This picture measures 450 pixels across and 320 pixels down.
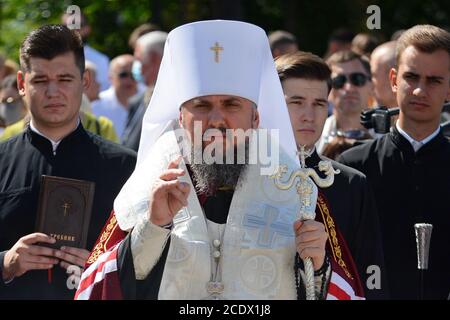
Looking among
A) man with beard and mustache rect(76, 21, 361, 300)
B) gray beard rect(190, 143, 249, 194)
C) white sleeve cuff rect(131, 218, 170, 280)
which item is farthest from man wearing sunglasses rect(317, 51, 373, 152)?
white sleeve cuff rect(131, 218, 170, 280)

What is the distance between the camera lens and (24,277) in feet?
21.6

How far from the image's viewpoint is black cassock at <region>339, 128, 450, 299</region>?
686 cm

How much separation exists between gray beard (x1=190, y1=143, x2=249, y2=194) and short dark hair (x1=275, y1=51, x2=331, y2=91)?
1577 mm

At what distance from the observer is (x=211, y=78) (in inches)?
224

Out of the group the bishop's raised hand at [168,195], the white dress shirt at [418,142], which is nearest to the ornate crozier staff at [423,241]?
the white dress shirt at [418,142]

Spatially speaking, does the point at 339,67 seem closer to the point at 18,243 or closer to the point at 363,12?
the point at 18,243

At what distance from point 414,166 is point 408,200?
0.77 feet

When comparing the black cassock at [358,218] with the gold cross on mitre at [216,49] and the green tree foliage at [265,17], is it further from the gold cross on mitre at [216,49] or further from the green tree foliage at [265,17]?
the green tree foliage at [265,17]

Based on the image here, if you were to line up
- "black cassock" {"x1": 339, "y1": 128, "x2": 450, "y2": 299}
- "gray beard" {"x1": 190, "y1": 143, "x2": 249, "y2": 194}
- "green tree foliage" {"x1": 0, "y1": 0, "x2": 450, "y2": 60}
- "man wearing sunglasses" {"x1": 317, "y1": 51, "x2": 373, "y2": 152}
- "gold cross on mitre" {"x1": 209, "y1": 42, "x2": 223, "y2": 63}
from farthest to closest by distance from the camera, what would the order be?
"green tree foliage" {"x1": 0, "y1": 0, "x2": 450, "y2": 60} < "man wearing sunglasses" {"x1": 317, "y1": 51, "x2": 373, "y2": 152} < "black cassock" {"x1": 339, "y1": 128, "x2": 450, "y2": 299} < "gold cross on mitre" {"x1": 209, "y1": 42, "x2": 223, "y2": 63} < "gray beard" {"x1": 190, "y1": 143, "x2": 249, "y2": 194}

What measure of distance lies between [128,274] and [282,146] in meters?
0.90

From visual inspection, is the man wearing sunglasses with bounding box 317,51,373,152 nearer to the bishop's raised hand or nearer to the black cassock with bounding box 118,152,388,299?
the black cassock with bounding box 118,152,388,299

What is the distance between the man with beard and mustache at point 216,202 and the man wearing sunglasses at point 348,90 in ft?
10.9

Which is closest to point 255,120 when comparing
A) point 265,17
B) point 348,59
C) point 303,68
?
point 303,68

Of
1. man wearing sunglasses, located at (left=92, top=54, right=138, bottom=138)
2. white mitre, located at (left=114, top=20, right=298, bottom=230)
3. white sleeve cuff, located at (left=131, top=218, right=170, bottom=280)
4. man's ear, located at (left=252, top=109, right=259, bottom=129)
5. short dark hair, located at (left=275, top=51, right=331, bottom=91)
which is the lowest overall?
white sleeve cuff, located at (left=131, top=218, right=170, bottom=280)
